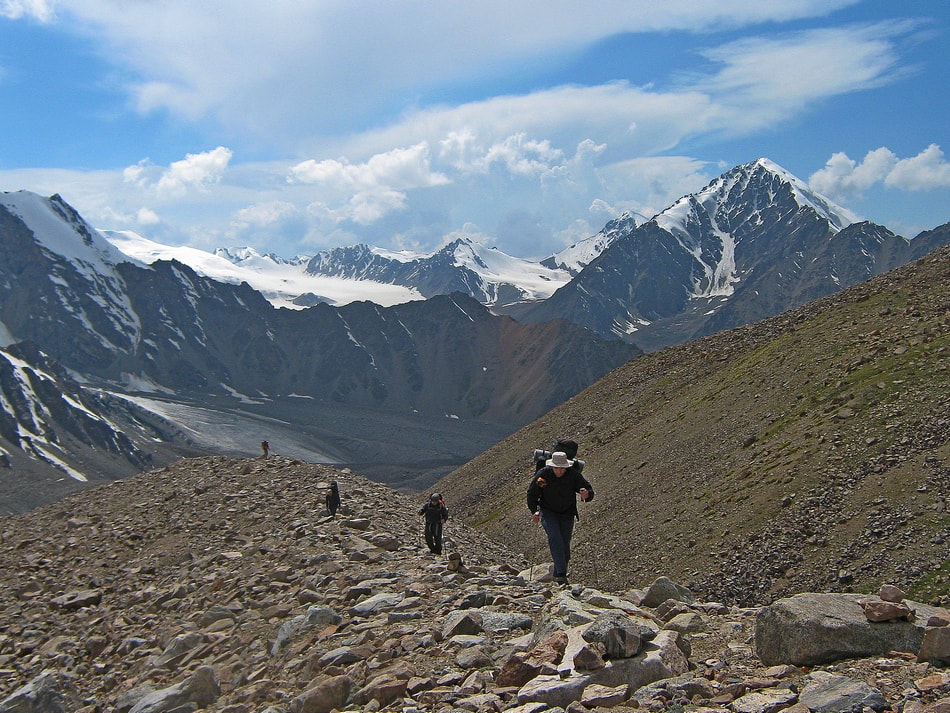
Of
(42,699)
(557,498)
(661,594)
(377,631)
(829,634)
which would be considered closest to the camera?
(829,634)

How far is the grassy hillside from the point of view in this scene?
29.0 m

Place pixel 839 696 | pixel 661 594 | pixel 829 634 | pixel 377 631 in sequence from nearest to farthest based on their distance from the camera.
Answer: pixel 839 696 → pixel 829 634 → pixel 377 631 → pixel 661 594

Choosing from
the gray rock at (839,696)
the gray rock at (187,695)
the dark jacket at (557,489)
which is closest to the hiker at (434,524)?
the dark jacket at (557,489)

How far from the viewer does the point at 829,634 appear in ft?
36.8

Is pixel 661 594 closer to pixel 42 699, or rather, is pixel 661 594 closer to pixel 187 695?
pixel 187 695

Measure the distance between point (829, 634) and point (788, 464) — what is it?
2811 cm

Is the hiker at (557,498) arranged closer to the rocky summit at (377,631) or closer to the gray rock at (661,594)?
the rocky summit at (377,631)

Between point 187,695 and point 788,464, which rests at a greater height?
point 788,464

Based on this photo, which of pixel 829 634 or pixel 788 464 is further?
pixel 788 464

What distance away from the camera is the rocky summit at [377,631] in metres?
11.0

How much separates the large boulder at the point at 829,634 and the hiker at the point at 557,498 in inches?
238

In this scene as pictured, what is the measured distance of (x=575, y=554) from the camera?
143ft

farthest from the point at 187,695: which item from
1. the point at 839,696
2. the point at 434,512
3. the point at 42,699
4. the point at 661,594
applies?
the point at 839,696

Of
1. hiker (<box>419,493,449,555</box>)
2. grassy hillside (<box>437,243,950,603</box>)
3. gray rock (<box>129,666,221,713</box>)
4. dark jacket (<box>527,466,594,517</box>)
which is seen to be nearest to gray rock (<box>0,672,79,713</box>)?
gray rock (<box>129,666,221,713</box>)
